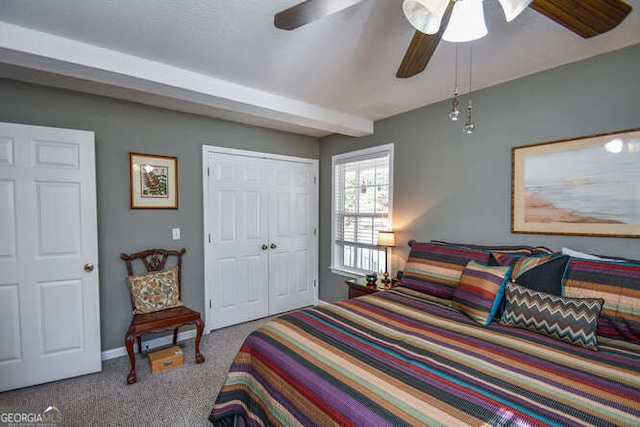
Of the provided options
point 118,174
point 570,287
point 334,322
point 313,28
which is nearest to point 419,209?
point 570,287

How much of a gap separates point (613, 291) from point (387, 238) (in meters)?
1.81

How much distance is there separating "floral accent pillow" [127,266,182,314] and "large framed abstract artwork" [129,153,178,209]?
2.32 feet

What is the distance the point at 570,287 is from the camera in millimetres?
1708

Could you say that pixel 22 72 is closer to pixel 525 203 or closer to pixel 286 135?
pixel 286 135

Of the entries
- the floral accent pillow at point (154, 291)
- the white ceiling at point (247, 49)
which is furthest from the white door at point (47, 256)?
the white ceiling at point (247, 49)

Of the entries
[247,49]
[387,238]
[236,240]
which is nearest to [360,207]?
[387,238]

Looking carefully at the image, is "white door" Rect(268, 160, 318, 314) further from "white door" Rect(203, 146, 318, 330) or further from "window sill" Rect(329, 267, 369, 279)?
"window sill" Rect(329, 267, 369, 279)

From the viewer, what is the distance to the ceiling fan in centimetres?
115

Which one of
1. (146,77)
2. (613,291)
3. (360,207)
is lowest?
(613,291)

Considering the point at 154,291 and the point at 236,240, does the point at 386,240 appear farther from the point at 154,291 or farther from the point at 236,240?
the point at 154,291

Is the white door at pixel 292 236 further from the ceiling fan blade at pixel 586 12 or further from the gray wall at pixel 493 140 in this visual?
the ceiling fan blade at pixel 586 12

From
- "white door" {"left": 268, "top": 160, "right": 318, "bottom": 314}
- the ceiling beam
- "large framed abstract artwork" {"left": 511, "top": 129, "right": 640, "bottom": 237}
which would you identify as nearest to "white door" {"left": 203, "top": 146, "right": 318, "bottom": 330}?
"white door" {"left": 268, "top": 160, "right": 318, "bottom": 314}

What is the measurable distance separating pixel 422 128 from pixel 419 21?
6.31 feet

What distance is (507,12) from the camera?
1169 mm
